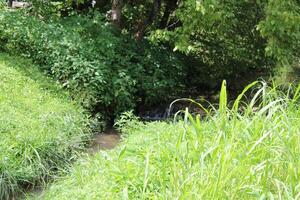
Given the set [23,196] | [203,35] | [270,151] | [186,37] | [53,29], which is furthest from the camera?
[203,35]

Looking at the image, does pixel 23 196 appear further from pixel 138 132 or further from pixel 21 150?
pixel 138 132

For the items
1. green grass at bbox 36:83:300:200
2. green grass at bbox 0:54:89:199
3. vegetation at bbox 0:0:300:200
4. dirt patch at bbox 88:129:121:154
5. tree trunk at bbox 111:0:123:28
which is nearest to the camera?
green grass at bbox 36:83:300:200

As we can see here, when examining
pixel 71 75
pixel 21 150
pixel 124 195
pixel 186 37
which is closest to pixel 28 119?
pixel 21 150

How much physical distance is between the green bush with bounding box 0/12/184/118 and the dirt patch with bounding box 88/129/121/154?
455mm

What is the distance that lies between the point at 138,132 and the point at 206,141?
67.1 inches

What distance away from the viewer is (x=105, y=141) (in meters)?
5.33

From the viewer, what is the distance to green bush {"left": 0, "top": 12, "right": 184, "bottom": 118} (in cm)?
590

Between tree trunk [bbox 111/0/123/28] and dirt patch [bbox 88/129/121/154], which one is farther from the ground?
tree trunk [bbox 111/0/123/28]

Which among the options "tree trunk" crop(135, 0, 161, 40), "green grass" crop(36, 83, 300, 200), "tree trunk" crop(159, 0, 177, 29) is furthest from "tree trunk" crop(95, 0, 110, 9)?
"green grass" crop(36, 83, 300, 200)

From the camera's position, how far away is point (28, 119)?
4.38 meters

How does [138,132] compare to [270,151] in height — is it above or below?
below

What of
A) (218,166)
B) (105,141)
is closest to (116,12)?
(105,141)

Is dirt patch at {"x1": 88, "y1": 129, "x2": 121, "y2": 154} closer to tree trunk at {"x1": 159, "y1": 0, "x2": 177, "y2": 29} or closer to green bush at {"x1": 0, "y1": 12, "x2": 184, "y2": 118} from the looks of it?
green bush at {"x1": 0, "y1": 12, "x2": 184, "y2": 118}

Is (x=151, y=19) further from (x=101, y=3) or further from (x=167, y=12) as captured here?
(x=101, y=3)
